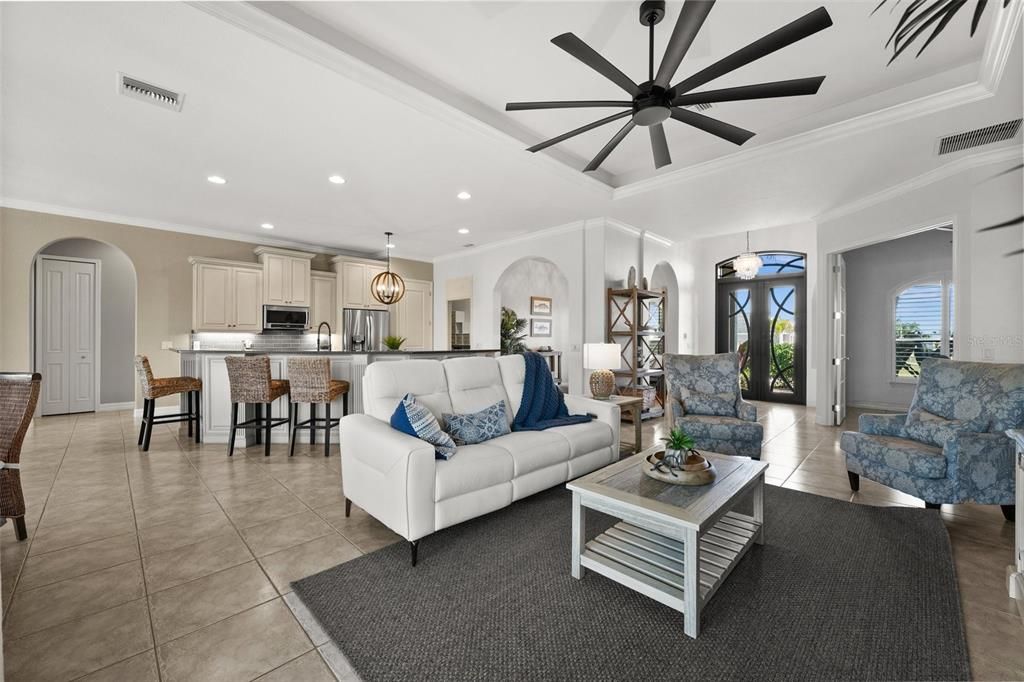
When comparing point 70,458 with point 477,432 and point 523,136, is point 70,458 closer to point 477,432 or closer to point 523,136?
point 477,432

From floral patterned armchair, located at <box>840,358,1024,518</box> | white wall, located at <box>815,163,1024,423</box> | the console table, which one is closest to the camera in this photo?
the console table

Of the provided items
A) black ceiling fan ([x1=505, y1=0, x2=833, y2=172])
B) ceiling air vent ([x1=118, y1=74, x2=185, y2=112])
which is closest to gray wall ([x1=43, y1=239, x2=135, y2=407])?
ceiling air vent ([x1=118, y1=74, x2=185, y2=112])

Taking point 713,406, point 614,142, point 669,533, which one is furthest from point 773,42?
point 713,406

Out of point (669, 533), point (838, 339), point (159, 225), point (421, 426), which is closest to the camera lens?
point (669, 533)

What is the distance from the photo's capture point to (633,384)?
6219 mm

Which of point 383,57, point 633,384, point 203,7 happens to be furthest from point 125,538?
point 633,384

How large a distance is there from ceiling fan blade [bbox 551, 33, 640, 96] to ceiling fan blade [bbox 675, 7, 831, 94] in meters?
0.32

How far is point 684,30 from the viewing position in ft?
6.33

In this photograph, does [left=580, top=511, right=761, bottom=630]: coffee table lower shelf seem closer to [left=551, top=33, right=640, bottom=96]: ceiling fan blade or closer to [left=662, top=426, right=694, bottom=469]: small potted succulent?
[left=662, top=426, right=694, bottom=469]: small potted succulent

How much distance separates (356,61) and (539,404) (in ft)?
8.70

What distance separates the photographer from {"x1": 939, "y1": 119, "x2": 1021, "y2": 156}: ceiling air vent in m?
3.46

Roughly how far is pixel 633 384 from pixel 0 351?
25.7ft

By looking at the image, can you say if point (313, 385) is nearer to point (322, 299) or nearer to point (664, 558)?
point (664, 558)

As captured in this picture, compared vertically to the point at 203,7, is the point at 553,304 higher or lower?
→ lower
